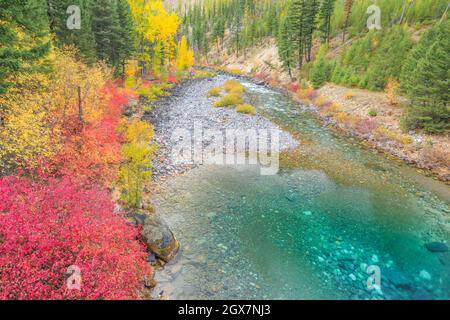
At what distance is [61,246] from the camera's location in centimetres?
915

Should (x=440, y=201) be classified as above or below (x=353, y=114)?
below

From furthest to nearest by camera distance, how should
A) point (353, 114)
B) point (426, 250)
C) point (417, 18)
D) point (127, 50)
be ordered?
point (417, 18), point (127, 50), point (353, 114), point (426, 250)

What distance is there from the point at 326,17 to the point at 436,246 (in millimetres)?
49156

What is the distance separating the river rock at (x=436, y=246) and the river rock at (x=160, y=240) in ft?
41.2

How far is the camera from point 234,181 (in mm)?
18297

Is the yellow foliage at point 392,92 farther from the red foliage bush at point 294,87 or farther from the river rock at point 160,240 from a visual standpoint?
the river rock at point 160,240

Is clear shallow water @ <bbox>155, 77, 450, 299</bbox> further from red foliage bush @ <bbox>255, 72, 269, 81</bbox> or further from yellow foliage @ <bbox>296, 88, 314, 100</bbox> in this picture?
red foliage bush @ <bbox>255, 72, 269, 81</bbox>

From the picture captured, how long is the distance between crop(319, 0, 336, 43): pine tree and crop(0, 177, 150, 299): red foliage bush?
175ft

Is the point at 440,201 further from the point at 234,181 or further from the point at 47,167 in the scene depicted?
the point at 47,167

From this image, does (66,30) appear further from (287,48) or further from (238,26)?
(238,26)

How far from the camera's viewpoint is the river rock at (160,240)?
37.5 feet

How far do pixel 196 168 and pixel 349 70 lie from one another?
3039cm

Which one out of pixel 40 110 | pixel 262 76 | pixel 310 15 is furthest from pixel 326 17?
pixel 40 110
